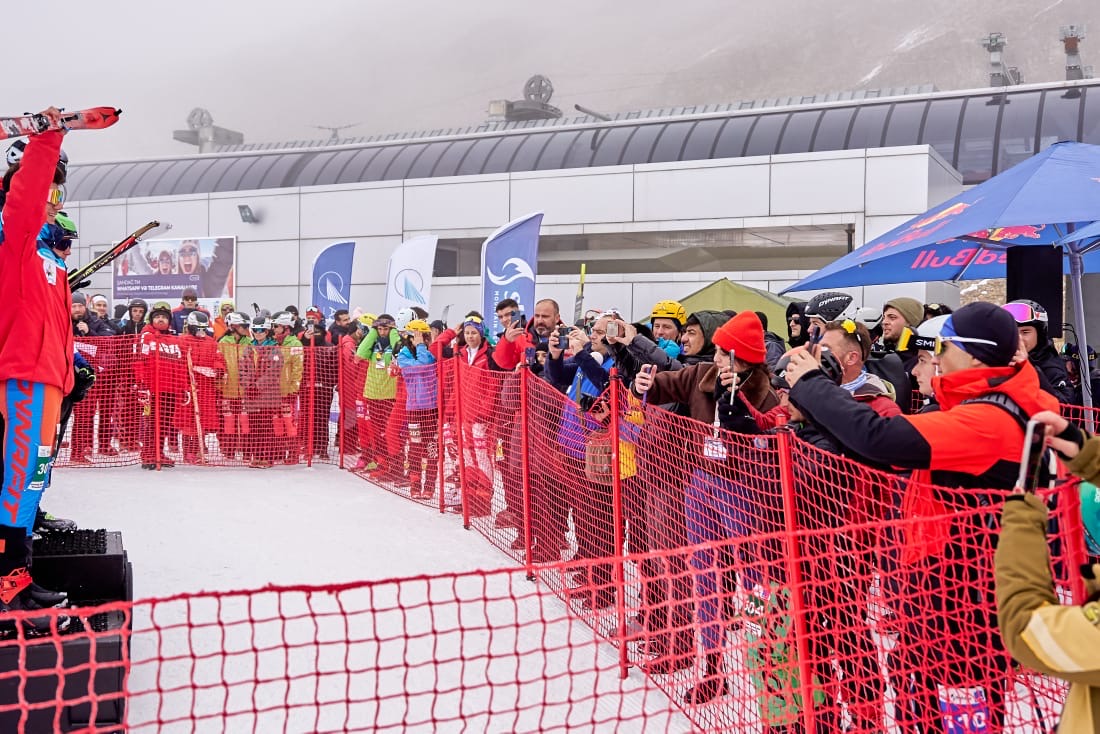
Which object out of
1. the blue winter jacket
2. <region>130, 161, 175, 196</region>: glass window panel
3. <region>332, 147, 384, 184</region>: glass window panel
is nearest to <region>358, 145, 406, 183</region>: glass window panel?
<region>332, 147, 384, 184</region>: glass window panel

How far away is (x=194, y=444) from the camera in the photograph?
10398mm

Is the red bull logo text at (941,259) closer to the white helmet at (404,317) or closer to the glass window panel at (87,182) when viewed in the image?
the white helmet at (404,317)

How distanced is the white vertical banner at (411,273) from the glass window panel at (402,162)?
8.23m

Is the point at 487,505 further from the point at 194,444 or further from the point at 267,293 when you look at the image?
the point at 267,293

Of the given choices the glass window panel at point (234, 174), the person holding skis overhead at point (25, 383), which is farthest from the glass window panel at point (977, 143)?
the person holding skis overhead at point (25, 383)

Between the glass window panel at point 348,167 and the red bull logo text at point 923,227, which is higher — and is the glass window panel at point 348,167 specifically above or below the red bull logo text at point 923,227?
above

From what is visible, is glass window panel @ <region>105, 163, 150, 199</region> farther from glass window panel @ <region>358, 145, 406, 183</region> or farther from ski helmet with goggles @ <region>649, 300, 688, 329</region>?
ski helmet with goggles @ <region>649, 300, 688, 329</region>

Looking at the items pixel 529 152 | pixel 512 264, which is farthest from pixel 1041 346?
pixel 529 152

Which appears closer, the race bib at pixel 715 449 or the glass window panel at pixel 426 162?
→ the race bib at pixel 715 449

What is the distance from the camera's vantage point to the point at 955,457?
9.10ft

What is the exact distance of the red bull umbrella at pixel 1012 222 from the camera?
4691 mm

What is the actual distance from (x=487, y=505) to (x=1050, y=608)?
230 inches

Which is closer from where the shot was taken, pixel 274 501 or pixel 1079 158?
pixel 1079 158

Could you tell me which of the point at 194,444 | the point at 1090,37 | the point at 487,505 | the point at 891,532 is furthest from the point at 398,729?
the point at 1090,37
